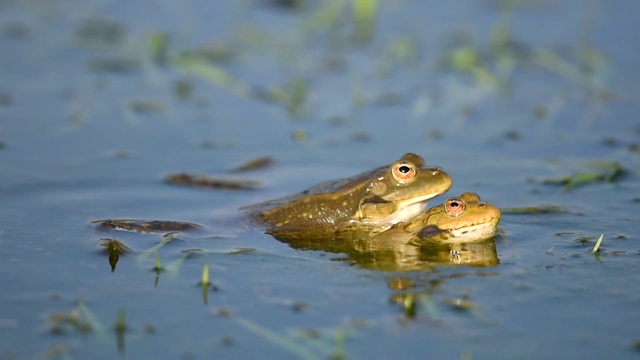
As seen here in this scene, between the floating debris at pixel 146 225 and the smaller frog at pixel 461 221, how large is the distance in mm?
1654

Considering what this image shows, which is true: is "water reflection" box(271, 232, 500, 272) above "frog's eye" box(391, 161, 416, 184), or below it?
below

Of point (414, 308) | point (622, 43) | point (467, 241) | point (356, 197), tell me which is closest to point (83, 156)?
point (356, 197)

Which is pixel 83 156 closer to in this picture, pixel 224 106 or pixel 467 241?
pixel 224 106

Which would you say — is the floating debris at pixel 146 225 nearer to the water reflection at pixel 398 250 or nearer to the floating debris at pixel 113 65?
the water reflection at pixel 398 250

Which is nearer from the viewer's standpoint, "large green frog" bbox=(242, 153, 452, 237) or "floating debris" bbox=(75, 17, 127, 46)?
"large green frog" bbox=(242, 153, 452, 237)

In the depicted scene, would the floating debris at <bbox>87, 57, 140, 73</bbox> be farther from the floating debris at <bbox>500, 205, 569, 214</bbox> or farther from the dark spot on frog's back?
the floating debris at <bbox>500, 205, 569, 214</bbox>

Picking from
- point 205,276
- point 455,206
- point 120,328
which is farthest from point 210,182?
point 120,328

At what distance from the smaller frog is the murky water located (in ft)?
0.70

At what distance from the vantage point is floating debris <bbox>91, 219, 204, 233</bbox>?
293 inches

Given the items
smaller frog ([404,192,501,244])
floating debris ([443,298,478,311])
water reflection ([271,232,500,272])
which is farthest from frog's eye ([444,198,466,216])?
Answer: floating debris ([443,298,478,311])

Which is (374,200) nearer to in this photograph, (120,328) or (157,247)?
(157,247)

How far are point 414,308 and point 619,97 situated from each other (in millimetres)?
5596

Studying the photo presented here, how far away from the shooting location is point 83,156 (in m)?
9.35

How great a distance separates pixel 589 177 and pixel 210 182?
3.10 meters
